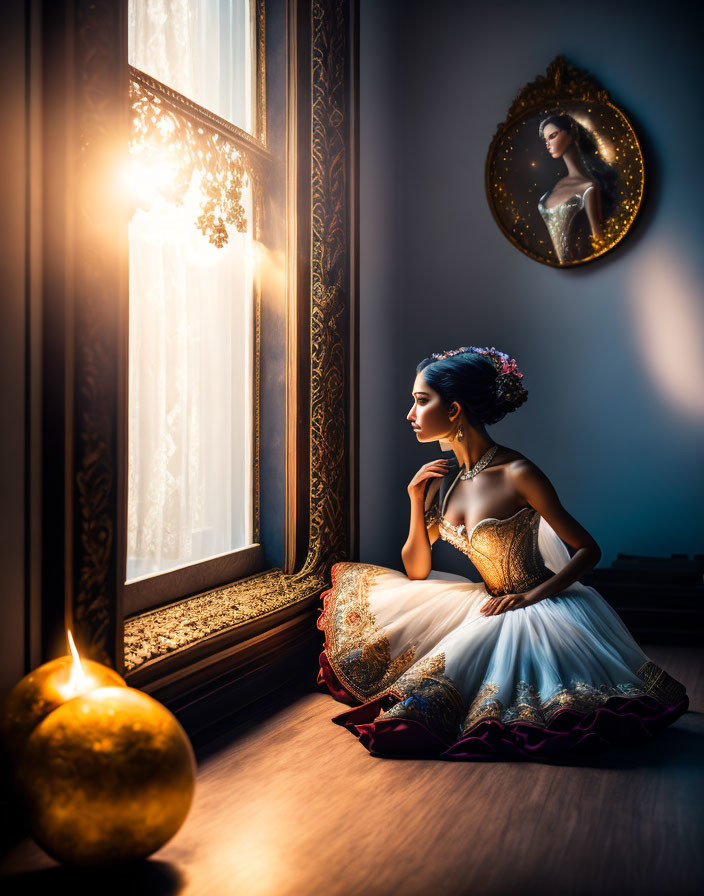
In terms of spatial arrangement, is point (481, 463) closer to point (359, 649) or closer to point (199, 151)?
point (359, 649)

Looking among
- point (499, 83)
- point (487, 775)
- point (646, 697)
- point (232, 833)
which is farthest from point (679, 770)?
point (499, 83)

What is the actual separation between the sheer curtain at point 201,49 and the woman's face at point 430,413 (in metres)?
1.12

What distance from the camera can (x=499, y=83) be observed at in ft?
12.0

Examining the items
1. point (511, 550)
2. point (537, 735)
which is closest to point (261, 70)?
point (511, 550)

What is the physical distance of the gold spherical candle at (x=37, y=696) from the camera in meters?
1.51

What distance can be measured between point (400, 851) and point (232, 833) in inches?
14.0

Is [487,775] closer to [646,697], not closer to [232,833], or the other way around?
[646,697]

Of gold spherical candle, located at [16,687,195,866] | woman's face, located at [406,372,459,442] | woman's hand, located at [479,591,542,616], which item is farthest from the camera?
woman's face, located at [406,372,459,442]

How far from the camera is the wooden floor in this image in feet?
4.86

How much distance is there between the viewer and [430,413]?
2.55m

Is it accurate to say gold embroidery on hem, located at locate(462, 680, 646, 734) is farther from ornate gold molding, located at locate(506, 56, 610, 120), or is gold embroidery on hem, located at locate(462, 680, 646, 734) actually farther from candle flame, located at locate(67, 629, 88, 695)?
ornate gold molding, located at locate(506, 56, 610, 120)

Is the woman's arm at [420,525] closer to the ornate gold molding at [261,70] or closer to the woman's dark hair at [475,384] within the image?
the woman's dark hair at [475,384]

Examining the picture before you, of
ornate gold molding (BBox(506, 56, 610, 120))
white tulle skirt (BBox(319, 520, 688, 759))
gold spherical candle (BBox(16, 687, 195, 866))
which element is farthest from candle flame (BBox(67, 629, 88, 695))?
ornate gold molding (BBox(506, 56, 610, 120))

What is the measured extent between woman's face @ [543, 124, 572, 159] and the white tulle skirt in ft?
6.01
